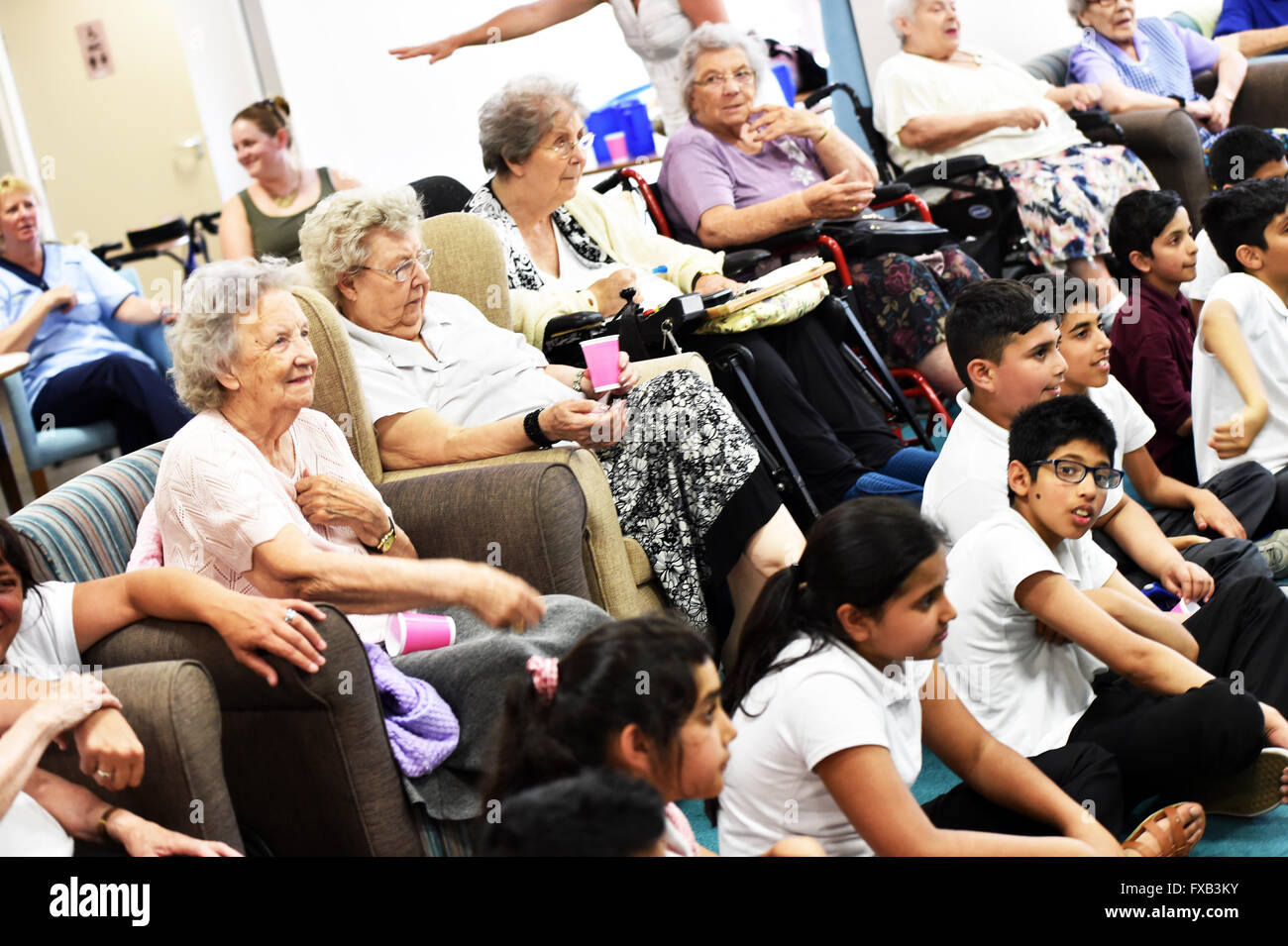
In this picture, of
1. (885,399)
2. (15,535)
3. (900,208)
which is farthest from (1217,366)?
(15,535)

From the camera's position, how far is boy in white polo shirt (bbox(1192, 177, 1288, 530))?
2.94 m

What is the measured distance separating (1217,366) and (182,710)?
Answer: 235cm

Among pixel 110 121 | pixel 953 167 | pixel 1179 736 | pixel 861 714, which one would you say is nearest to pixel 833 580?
pixel 861 714

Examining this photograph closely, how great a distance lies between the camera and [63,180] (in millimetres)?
6820

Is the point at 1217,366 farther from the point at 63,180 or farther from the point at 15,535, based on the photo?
the point at 63,180

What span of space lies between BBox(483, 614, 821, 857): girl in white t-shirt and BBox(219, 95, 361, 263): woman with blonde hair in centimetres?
338

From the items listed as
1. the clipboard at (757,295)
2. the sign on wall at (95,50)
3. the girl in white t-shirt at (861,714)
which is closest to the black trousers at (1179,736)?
the girl in white t-shirt at (861,714)

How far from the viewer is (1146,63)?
530 centimetres

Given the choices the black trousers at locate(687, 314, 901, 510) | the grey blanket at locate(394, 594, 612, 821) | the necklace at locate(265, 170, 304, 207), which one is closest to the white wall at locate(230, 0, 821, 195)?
the necklace at locate(265, 170, 304, 207)

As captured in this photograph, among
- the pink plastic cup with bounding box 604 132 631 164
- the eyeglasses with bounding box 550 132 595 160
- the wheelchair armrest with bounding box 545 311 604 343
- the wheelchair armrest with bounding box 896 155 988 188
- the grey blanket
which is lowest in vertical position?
the grey blanket

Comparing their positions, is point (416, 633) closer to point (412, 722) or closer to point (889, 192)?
point (412, 722)

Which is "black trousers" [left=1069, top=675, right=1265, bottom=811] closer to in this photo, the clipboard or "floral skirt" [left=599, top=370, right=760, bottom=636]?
"floral skirt" [left=599, top=370, right=760, bottom=636]

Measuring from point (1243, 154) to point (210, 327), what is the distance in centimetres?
330
